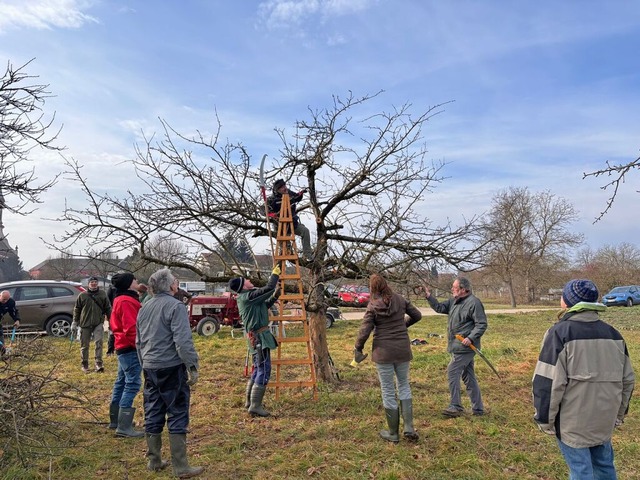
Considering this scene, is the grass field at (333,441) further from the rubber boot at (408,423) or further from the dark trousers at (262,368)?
the dark trousers at (262,368)

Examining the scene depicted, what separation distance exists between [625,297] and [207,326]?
24.3m

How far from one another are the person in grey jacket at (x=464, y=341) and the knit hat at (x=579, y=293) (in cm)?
224

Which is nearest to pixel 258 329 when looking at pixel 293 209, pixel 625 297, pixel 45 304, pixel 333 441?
pixel 333 441

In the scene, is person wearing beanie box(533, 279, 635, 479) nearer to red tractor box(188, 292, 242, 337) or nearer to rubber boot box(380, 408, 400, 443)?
rubber boot box(380, 408, 400, 443)

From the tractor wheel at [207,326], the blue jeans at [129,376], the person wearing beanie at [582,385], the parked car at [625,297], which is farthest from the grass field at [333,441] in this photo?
the parked car at [625,297]

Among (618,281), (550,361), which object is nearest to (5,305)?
(550,361)

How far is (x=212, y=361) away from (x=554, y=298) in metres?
34.1

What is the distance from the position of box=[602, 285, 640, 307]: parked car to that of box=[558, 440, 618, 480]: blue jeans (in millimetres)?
27167

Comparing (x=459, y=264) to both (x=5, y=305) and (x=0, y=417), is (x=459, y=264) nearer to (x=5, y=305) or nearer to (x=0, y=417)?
(x=0, y=417)

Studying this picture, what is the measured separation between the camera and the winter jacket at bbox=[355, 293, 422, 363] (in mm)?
4551

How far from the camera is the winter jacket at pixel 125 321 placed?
4.89 m

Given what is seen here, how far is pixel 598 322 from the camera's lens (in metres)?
2.89

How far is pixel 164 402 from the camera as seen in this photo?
155 inches

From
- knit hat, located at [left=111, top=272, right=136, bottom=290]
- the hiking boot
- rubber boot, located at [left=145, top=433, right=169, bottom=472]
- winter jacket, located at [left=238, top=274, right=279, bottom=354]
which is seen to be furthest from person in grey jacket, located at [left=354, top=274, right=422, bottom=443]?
knit hat, located at [left=111, top=272, right=136, bottom=290]
